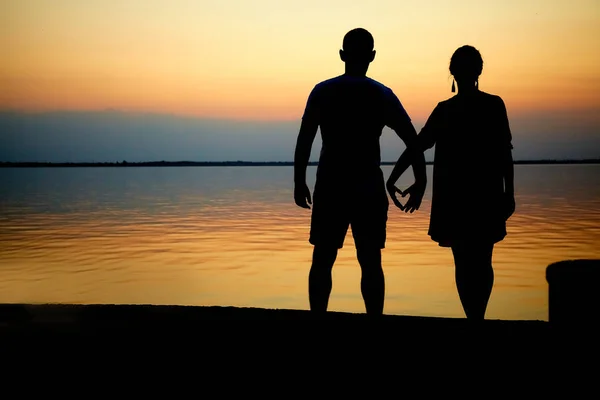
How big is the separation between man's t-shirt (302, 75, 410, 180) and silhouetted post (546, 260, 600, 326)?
1486mm

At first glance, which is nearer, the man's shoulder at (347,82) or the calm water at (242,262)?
the man's shoulder at (347,82)

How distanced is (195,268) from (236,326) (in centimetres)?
1423

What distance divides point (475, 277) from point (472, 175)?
0.72 metres

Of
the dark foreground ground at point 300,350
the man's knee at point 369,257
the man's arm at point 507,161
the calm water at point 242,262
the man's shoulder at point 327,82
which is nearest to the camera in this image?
the dark foreground ground at point 300,350

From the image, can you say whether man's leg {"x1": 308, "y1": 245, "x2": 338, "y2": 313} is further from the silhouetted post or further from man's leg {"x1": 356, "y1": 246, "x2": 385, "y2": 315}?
the silhouetted post

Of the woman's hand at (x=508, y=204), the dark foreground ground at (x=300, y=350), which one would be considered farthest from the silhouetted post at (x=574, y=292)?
the woman's hand at (x=508, y=204)

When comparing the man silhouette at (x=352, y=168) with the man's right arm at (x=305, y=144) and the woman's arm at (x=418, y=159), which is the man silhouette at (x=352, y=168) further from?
the woman's arm at (x=418, y=159)

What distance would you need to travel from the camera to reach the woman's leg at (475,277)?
5379mm

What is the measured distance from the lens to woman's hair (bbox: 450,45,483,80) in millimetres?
5422

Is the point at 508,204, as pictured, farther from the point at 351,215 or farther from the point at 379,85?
the point at 379,85

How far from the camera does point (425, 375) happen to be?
3.83 metres

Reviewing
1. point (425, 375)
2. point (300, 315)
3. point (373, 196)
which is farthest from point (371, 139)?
point (425, 375)

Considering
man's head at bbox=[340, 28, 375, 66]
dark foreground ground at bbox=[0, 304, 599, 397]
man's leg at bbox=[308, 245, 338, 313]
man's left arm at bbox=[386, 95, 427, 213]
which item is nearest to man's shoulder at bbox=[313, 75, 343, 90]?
man's head at bbox=[340, 28, 375, 66]

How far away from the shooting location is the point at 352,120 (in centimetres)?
527
